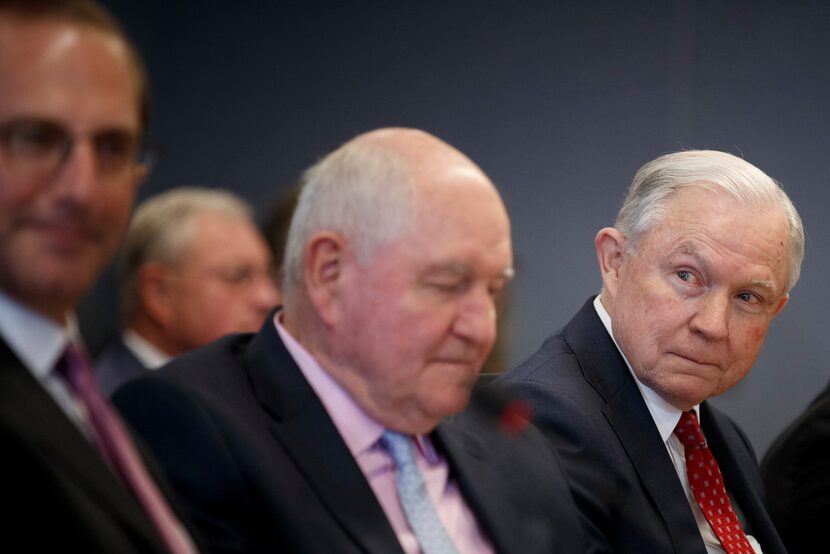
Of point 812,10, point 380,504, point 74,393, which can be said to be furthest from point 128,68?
Result: point 812,10

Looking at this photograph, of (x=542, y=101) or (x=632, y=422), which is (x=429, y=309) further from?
(x=542, y=101)

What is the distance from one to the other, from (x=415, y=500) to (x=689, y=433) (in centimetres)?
104

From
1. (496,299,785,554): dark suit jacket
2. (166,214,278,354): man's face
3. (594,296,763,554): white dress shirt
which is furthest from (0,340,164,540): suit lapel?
(166,214,278,354): man's face

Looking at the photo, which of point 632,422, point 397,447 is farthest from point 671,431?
point 397,447

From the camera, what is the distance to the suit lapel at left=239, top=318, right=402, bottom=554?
5.29 feet

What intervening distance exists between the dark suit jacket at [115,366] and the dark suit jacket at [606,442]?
3.66ft

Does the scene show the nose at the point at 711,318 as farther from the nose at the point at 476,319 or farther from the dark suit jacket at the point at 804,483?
the nose at the point at 476,319

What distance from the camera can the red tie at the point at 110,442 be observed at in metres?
1.29

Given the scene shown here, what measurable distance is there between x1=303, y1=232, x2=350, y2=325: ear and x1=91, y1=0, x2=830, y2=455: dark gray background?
2.47 m

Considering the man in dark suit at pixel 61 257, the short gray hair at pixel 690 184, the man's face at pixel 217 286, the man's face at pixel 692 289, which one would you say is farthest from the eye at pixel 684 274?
the man in dark suit at pixel 61 257

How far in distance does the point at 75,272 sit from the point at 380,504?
62cm

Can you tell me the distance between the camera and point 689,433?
256cm

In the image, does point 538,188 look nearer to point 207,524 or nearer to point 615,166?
point 615,166

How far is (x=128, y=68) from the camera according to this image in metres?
1.31
